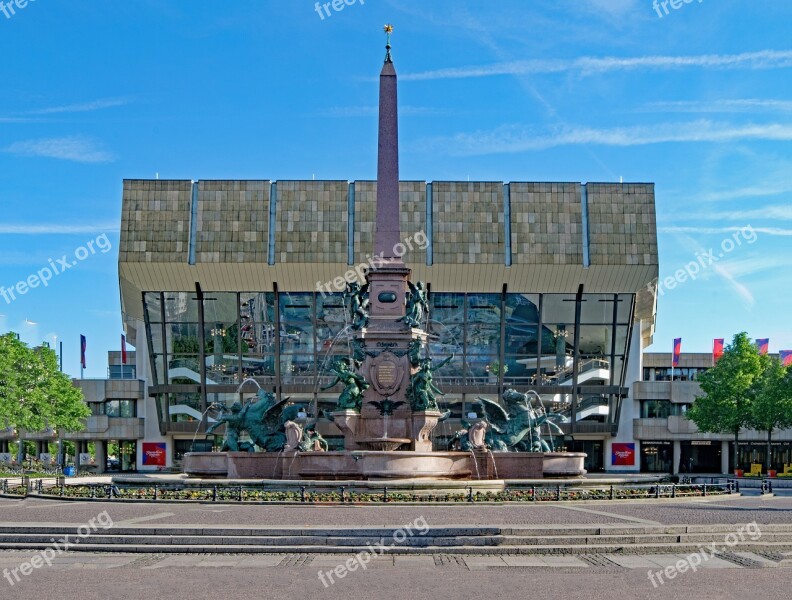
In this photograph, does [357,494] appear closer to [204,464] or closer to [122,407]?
[204,464]

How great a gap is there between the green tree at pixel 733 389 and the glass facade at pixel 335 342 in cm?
1051

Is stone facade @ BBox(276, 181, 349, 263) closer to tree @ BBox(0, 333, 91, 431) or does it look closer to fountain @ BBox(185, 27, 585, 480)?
tree @ BBox(0, 333, 91, 431)

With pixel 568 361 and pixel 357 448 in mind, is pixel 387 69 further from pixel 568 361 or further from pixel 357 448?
pixel 568 361

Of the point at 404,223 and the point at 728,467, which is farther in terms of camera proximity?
the point at 728,467

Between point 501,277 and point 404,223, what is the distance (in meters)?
8.66

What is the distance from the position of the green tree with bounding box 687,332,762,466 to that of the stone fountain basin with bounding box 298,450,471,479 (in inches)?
1541

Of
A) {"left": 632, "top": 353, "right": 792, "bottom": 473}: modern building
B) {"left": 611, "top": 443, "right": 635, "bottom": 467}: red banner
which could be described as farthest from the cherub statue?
{"left": 632, "top": 353, "right": 792, "bottom": 473}: modern building

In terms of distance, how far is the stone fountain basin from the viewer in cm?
3681

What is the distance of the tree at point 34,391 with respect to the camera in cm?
6819

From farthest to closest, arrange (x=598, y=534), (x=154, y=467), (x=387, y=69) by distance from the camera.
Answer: (x=154, y=467), (x=387, y=69), (x=598, y=534)

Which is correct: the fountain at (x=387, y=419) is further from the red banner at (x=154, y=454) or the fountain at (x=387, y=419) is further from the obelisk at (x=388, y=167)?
the red banner at (x=154, y=454)

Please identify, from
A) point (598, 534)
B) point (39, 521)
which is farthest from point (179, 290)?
point (598, 534)

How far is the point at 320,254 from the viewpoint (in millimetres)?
80250

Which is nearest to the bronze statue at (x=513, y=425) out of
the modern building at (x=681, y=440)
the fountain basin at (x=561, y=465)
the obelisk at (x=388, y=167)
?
the fountain basin at (x=561, y=465)
